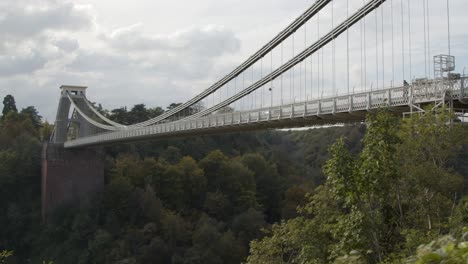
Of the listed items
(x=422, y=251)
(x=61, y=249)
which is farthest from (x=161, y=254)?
(x=422, y=251)

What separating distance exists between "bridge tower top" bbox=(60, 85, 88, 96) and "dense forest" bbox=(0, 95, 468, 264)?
14.5 ft

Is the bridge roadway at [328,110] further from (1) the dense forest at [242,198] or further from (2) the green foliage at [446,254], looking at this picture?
(2) the green foliage at [446,254]

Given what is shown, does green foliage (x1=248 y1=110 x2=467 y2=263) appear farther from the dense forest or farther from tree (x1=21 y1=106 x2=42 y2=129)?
tree (x1=21 y1=106 x2=42 y2=129)

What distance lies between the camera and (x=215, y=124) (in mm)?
24109

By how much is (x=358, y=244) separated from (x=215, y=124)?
607 inches

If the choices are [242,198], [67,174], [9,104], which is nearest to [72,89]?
[67,174]

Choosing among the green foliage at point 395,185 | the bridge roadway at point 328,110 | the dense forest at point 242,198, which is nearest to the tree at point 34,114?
the dense forest at point 242,198

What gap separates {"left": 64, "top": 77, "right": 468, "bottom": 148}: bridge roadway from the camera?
1212 cm

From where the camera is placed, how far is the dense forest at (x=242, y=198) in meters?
9.53

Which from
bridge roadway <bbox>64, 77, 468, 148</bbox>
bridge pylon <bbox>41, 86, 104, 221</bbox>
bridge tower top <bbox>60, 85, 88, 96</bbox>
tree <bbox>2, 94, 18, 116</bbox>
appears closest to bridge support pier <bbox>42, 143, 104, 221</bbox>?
bridge pylon <bbox>41, 86, 104, 221</bbox>

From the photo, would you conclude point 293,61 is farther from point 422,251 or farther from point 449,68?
point 422,251

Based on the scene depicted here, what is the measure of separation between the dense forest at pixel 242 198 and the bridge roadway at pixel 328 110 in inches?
45.4

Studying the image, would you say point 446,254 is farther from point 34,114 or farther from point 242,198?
point 34,114

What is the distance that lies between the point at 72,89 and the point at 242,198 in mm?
16341
